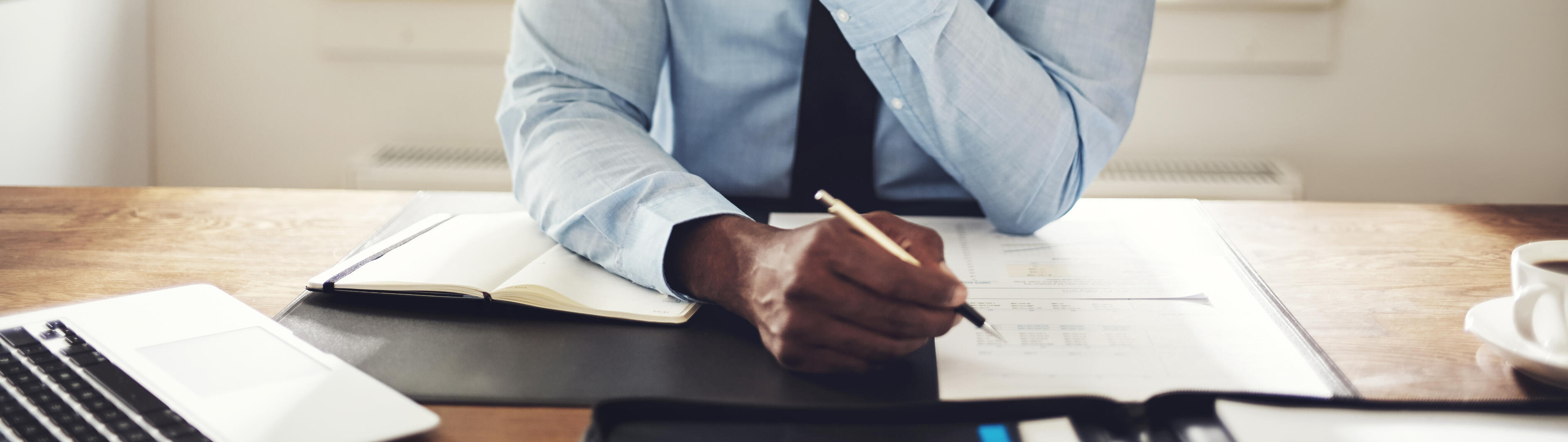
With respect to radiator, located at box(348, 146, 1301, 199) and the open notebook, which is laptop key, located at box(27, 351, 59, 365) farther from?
radiator, located at box(348, 146, 1301, 199)

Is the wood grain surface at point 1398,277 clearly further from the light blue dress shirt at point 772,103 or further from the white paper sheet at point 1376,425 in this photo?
the light blue dress shirt at point 772,103

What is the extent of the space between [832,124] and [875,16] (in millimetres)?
178

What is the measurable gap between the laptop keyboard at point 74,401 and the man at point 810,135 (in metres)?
0.30

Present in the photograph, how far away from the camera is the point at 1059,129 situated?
2.65ft

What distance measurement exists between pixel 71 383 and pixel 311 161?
5.90 feet

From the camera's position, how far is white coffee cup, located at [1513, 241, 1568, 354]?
0.51 m

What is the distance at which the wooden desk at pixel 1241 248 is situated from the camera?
0.54m

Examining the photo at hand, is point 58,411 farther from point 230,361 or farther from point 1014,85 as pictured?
point 1014,85

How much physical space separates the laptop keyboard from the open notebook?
17 centimetres

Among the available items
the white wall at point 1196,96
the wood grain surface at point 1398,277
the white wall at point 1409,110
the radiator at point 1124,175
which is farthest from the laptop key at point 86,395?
the white wall at point 1409,110

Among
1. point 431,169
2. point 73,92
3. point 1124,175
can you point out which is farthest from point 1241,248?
point 73,92

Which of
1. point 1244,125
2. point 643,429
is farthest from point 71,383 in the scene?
point 1244,125

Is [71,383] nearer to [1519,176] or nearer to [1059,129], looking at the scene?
[1059,129]

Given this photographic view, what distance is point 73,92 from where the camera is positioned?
1848mm
